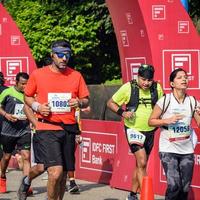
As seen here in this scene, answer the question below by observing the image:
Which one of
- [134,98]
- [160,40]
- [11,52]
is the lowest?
[134,98]

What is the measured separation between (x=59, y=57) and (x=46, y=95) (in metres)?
0.47

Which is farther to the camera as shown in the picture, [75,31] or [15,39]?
[75,31]

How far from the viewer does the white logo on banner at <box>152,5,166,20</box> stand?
467 inches

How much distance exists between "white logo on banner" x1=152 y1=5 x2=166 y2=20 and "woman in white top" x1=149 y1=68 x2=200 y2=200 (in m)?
2.76

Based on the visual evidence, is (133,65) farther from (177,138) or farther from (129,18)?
(177,138)

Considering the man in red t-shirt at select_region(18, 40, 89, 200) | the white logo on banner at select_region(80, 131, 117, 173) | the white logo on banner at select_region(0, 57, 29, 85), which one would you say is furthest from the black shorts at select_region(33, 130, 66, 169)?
the white logo on banner at select_region(0, 57, 29, 85)

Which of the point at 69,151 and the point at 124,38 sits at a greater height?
the point at 124,38

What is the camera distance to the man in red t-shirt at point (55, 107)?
360 inches

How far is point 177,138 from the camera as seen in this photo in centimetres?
921

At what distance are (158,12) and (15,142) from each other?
313 cm

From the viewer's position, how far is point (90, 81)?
104ft

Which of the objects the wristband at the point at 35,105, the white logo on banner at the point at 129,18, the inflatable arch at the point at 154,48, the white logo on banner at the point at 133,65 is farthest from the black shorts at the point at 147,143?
the white logo on banner at the point at 129,18

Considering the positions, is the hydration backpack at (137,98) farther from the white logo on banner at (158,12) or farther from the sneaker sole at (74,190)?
the sneaker sole at (74,190)

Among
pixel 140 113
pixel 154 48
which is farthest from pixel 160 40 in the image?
pixel 140 113
